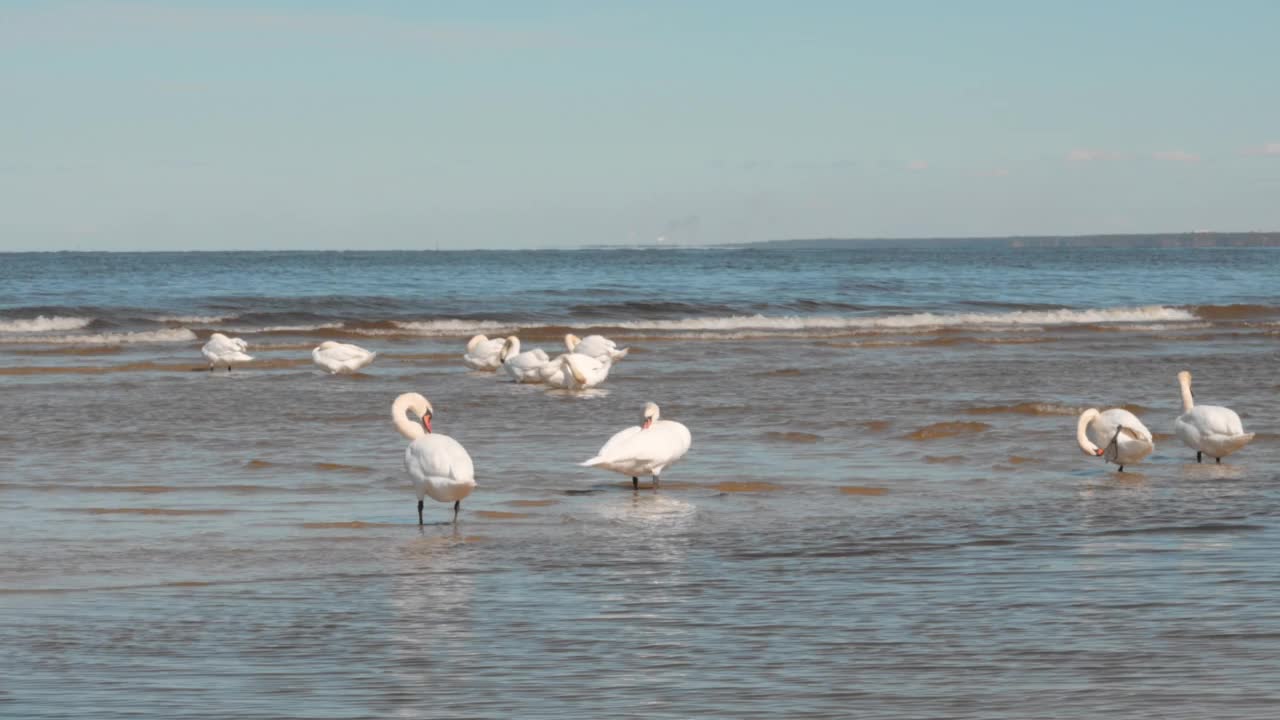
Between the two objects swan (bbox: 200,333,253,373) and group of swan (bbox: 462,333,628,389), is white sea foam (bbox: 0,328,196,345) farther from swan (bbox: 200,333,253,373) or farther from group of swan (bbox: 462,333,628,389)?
group of swan (bbox: 462,333,628,389)

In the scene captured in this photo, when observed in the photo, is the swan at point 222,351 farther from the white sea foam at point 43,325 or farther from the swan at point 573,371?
the white sea foam at point 43,325

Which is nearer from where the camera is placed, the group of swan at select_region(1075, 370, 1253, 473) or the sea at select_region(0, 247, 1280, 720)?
the sea at select_region(0, 247, 1280, 720)

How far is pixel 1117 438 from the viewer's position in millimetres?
13531

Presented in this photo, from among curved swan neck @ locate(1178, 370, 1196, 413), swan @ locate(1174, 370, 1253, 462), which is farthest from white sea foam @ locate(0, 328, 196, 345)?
swan @ locate(1174, 370, 1253, 462)

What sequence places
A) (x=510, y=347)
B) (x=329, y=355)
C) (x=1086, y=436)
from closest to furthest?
(x=1086, y=436) → (x=329, y=355) → (x=510, y=347)

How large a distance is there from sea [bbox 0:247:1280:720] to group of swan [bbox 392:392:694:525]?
0.26 meters

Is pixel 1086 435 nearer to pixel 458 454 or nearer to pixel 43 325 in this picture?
pixel 458 454

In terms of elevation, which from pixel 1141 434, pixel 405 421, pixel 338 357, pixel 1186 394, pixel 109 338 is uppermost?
pixel 109 338

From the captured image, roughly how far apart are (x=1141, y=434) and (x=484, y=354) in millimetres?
14111

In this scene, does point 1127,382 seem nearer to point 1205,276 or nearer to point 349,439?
point 349,439

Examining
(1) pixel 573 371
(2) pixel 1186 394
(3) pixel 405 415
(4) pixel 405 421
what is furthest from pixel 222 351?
(2) pixel 1186 394

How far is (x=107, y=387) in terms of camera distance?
77.9 ft

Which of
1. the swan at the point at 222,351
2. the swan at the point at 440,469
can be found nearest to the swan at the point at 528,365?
the swan at the point at 222,351

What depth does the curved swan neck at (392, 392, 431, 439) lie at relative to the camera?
1216 cm
